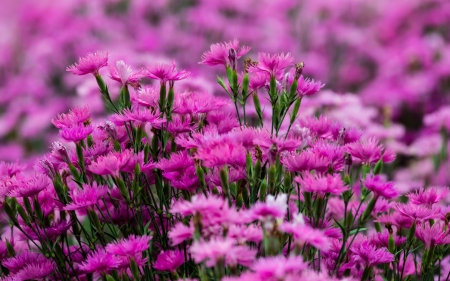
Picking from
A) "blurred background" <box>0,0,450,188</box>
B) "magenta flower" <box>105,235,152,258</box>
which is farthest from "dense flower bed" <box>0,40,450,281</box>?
"blurred background" <box>0,0,450,188</box>

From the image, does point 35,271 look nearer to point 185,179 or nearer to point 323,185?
point 185,179

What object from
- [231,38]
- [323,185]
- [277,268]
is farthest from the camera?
[231,38]

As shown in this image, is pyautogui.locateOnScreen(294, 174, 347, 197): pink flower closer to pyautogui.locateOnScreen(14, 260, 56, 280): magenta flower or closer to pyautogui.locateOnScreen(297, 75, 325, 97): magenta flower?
pyautogui.locateOnScreen(297, 75, 325, 97): magenta flower

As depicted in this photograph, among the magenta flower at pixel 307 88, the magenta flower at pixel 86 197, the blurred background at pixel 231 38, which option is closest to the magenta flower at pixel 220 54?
the magenta flower at pixel 307 88

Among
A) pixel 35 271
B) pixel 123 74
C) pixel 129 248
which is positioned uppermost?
pixel 123 74

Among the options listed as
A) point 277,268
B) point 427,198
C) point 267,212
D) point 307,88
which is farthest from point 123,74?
Result: point 427,198

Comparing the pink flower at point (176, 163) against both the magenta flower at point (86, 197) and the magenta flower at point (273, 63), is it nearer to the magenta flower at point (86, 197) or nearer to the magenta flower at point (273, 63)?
the magenta flower at point (86, 197)

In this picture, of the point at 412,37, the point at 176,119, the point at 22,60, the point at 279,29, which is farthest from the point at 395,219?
the point at 22,60
